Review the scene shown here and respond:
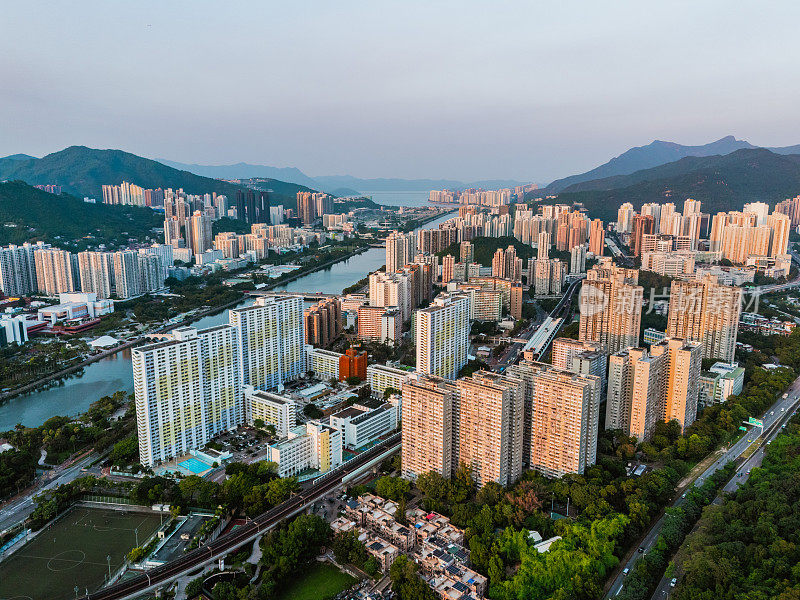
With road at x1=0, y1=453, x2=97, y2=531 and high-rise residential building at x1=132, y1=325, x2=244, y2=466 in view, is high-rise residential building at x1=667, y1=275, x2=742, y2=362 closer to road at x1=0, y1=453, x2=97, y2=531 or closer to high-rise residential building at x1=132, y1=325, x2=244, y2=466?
high-rise residential building at x1=132, y1=325, x2=244, y2=466

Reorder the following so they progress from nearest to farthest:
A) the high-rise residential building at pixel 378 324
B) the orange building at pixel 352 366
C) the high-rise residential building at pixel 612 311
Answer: the orange building at pixel 352 366, the high-rise residential building at pixel 612 311, the high-rise residential building at pixel 378 324

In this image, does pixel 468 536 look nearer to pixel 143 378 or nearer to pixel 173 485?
pixel 173 485

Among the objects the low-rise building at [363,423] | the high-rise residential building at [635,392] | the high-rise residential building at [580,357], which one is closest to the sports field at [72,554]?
the low-rise building at [363,423]

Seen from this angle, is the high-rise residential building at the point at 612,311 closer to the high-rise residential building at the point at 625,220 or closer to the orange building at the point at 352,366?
the orange building at the point at 352,366

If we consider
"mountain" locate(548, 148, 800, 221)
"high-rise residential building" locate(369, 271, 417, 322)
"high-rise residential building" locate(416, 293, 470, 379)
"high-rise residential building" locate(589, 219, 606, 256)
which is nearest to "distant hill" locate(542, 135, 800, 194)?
"mountain" locate(548, 148, 800, 221)

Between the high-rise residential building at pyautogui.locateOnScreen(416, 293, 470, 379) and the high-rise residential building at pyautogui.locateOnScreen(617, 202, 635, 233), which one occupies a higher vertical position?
the high-rise residential building at pyautogui.locateOnScreen(617, 202, 635, 233)

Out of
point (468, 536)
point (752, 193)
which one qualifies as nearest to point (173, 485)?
point (468, 536)

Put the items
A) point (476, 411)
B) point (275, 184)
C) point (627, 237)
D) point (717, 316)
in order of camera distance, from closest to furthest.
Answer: point (476, 411), point (717, 316), point (627, 237), point (275, 184)
